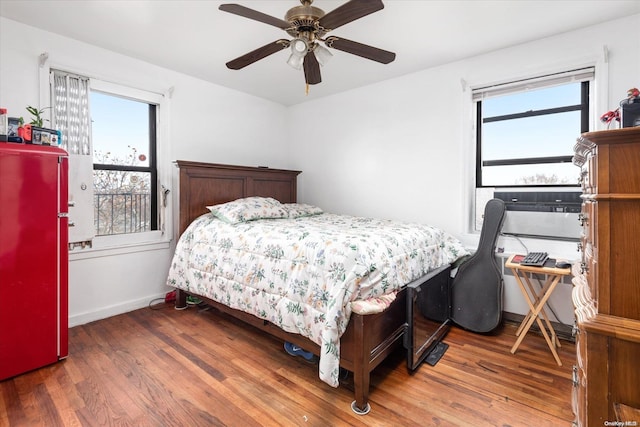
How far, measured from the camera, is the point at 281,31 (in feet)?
8.49

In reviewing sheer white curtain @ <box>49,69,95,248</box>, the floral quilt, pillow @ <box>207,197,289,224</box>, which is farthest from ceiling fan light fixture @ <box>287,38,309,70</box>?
sheer white curtain @ <box>49,69,95,248</box>

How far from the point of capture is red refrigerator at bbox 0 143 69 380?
192 cm

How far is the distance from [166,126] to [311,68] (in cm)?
200

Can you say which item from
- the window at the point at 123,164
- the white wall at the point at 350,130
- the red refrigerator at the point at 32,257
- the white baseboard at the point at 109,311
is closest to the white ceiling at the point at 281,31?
the white wall at the point at 350,130

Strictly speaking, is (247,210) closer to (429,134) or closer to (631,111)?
(429,134)

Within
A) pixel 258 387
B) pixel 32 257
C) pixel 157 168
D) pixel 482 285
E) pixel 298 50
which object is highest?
pixel 298 50

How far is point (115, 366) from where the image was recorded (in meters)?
2.11

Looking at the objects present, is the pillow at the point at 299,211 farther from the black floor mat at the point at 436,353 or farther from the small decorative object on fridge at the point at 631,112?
the small decorative object on fridge at the point at 631,112

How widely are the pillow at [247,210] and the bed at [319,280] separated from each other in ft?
0.04

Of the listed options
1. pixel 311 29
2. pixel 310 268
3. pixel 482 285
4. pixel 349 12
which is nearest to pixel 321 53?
pixel 311 29

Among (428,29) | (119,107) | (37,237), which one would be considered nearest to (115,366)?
(37,237)

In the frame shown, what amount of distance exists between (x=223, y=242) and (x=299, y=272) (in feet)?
3.17

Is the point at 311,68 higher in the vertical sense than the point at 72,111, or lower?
higher

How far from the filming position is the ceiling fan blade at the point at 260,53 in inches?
80.7
